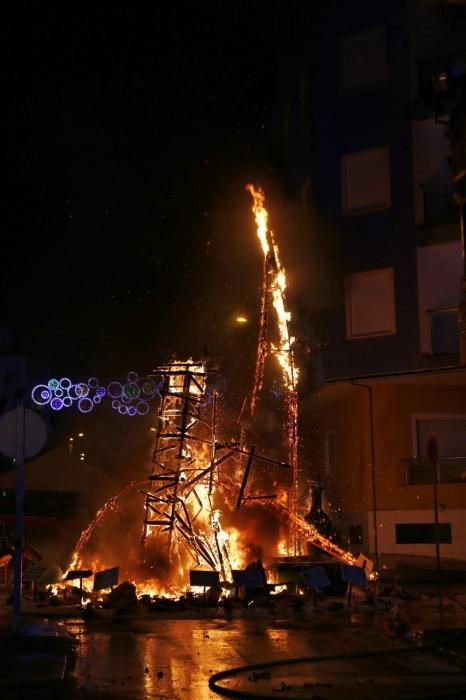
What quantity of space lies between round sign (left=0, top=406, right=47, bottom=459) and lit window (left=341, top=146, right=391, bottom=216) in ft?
43.9

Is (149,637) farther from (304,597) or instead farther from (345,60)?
(345,60)

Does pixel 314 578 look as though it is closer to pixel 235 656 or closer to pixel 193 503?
pixel 193 503

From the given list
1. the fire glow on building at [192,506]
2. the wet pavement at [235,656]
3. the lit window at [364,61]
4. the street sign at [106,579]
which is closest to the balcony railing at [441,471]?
the fire glow on building at [192,506]

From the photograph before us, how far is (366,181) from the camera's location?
923 inches

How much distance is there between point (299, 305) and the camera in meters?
25.2

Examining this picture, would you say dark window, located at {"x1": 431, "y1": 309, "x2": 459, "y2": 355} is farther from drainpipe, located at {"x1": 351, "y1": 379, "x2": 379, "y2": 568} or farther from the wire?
the wire

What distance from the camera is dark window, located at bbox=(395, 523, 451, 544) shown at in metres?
22.0

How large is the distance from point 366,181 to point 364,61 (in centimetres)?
327

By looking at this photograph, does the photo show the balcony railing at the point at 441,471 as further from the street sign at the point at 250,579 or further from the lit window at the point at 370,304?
the street sign at the point at 250,579

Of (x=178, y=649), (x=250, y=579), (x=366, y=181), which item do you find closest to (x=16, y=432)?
(x=178, y=649)

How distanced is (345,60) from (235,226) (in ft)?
21.8

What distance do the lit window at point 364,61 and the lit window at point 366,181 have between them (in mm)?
1840

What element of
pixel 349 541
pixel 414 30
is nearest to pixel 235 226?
pixel 414 30

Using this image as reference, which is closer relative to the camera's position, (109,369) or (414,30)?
(414,30)
